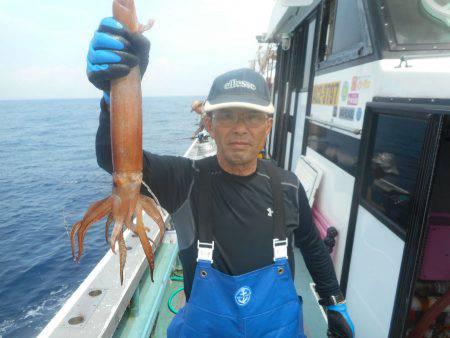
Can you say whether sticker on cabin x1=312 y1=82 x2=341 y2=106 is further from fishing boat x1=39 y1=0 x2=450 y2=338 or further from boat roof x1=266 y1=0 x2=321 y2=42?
boat roof x1=266 y1=0 x2=321 y2=42

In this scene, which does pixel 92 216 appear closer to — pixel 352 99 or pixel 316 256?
pixel 316 256

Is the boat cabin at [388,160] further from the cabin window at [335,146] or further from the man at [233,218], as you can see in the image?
the man at [233,218]

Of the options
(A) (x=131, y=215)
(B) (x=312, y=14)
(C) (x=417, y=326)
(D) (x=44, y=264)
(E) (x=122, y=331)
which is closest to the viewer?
(A) (x=131, y=215)

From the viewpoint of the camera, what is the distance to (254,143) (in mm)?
2080

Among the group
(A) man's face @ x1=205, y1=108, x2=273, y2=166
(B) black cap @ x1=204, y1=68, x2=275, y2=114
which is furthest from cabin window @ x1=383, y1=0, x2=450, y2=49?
(A) man's face @ x1=205, y1=108, x2=273, y2=166

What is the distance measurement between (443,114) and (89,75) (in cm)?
200

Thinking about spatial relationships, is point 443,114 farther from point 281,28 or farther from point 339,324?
point 281,28

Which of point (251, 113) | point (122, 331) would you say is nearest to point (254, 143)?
point (251, 113)

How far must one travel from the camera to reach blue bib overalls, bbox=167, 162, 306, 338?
1.90m

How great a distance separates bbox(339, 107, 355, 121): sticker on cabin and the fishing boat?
12 millimetres

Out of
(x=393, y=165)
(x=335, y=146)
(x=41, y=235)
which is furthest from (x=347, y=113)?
(x=41, y=235)

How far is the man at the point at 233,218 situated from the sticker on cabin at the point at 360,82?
1263mm

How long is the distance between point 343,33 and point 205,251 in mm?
3169

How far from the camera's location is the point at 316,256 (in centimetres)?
250
